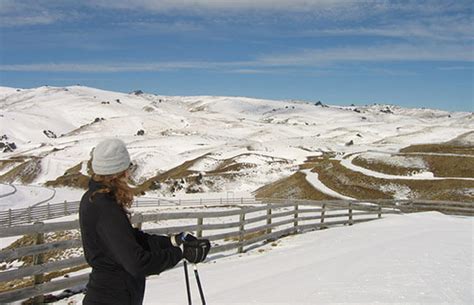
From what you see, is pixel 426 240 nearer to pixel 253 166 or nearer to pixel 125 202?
pixel 125 202

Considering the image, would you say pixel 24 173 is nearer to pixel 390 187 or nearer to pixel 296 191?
pixel 296 191

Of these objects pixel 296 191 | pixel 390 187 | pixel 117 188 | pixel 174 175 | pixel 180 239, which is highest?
pixel 174 175

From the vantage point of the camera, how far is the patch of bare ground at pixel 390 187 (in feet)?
163

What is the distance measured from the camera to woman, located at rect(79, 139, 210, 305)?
4203 mm

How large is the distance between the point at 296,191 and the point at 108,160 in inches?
2240

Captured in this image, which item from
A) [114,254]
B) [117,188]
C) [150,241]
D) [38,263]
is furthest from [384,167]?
[114,254]

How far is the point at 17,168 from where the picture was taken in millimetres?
116188

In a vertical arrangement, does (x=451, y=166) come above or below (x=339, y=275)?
above

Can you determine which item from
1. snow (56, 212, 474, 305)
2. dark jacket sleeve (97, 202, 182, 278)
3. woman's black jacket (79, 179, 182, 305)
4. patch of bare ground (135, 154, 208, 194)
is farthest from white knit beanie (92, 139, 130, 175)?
patch of bare ground (135, 154, 208, 194)

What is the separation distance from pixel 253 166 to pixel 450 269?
7992 cm

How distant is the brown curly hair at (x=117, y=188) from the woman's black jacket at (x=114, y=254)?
0.17 ft

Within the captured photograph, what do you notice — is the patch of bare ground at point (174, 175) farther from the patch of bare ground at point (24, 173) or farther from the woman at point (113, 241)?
the woman at point (113, 241)

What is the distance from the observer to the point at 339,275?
1121cm

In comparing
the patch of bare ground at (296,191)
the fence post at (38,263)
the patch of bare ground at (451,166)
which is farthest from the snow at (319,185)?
the fence post at (38,263)
